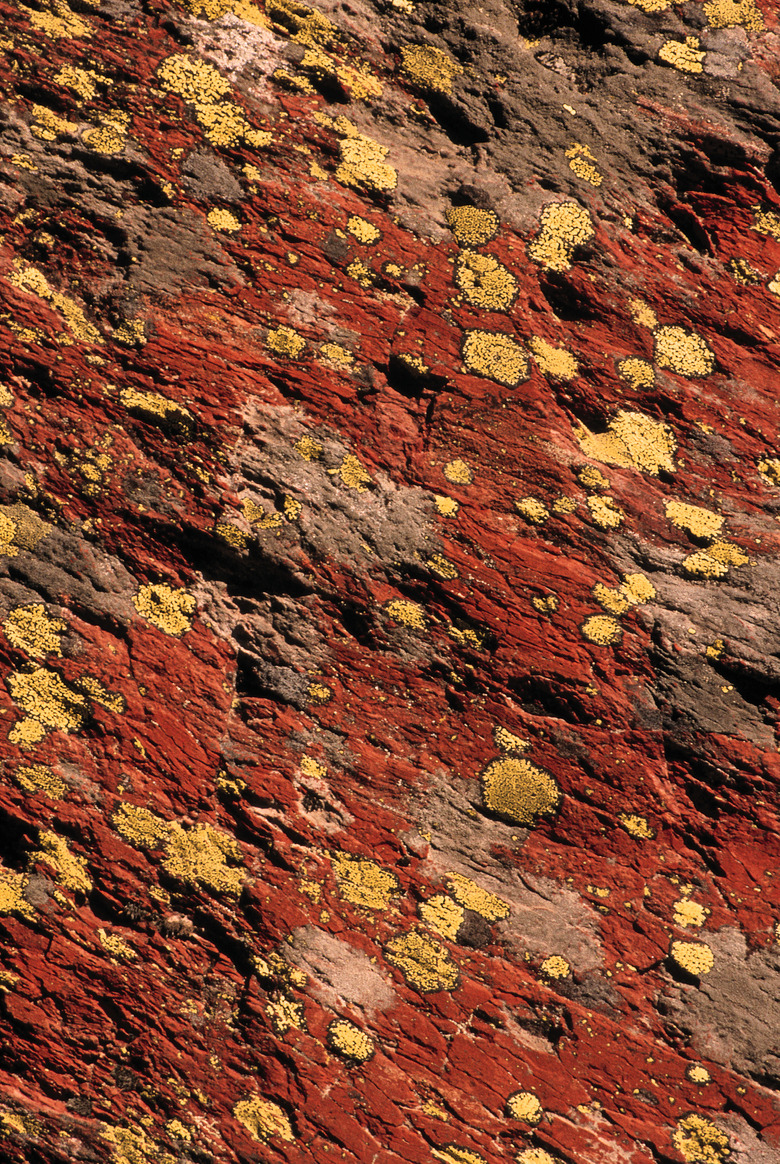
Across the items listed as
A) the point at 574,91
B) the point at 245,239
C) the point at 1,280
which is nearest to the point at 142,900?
the point at 1,280

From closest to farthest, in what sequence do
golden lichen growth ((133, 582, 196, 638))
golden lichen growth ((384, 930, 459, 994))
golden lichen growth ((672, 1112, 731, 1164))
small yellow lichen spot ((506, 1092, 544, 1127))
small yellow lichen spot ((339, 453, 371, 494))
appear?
golden lichen growth ((672, 1112, 731, 1164))
small yellow lichen spot ((506, 1092, 544, 1127))
golden lichen growth ((384, 930, 459, 994))
golden lichen growth ((133, 582, 196, 638))
small yellow lichen spot ((339, 453, 371, 494))

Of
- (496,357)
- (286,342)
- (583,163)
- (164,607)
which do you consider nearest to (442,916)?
(164,607)

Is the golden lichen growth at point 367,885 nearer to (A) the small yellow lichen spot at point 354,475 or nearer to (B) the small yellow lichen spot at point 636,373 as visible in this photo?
(A) the small yellow lichen spot at point 354,475

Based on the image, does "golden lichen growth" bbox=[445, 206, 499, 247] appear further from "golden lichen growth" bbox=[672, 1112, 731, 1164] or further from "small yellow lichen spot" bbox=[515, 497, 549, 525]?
"golden lichen growth" bbox=[672, 1112, 731, 1164]

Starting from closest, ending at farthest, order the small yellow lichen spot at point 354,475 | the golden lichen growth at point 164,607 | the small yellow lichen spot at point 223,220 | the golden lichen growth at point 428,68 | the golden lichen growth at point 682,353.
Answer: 1. the golden lichen growth at point 164,607
2. the small yellow lichen spot at point 354,475
3. the small yellow lichen spot at point 223,220
4. the golden lichen growth at point 682,353
5. the golden lichen growth at point 428,68

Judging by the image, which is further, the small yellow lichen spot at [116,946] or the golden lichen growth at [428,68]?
the golden lichen growth at [428,68]

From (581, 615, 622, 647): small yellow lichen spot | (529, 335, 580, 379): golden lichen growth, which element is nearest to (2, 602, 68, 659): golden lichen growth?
(581, 615, 622, 647): small yellow lichen spot

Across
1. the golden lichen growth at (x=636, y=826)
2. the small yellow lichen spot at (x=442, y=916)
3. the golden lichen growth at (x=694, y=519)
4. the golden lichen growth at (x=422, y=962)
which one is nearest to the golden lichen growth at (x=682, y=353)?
the golden lichen growth at (x=694, y=519)
